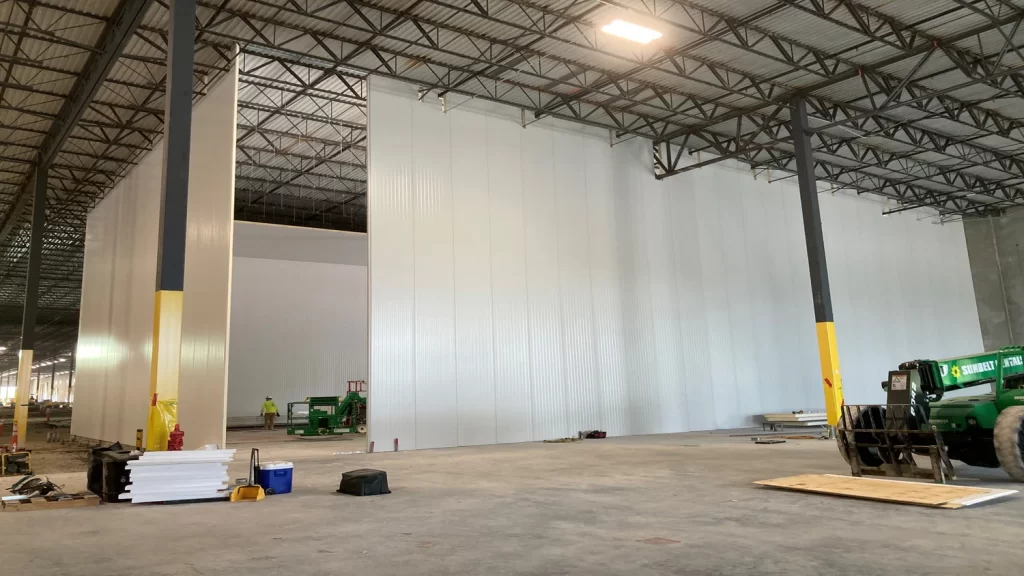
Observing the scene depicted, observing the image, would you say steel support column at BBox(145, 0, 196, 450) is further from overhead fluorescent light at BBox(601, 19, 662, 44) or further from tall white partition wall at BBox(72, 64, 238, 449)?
overhead fluorescent light at BBox(601, 19, 662, 44)

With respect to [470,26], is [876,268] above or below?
below

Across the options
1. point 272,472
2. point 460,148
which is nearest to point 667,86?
point 460,148

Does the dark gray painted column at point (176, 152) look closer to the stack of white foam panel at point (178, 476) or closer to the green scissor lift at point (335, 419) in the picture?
the stack of white foam panel at point (178, 476)

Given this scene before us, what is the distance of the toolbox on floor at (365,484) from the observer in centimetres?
1016

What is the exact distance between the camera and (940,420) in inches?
392

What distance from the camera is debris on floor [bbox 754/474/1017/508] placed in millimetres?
7715

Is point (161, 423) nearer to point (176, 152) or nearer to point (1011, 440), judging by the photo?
point (176, 152)

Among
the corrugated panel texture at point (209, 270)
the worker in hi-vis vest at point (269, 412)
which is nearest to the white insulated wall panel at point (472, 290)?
the corrugated panel texture at point (209, 270)

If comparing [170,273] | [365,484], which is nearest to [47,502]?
[170,273]

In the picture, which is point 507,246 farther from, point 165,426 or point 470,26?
point 165,426

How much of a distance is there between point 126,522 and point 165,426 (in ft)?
10.8

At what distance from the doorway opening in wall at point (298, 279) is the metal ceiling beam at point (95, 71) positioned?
4.90 m

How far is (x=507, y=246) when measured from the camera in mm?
21734

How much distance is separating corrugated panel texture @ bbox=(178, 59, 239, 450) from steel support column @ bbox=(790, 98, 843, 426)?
56.3 ft
